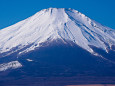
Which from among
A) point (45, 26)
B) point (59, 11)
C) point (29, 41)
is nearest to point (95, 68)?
point (29, 41)

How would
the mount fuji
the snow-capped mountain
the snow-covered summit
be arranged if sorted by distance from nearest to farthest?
1. the mount fuji
2. the snow-capped mountain
3. the snow-covered summit

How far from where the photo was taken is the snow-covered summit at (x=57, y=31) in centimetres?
6706

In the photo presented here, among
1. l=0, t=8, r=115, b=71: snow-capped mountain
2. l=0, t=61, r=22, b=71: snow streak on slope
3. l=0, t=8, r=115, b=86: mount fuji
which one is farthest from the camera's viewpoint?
l=0, t=8, r=115, b=71: snow-capped mountain

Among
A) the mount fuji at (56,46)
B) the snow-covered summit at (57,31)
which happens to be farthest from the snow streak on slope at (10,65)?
the snow-covered summit at (57,31)

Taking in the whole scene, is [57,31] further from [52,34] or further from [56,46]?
[56,46]

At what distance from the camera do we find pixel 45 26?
74.2 meters

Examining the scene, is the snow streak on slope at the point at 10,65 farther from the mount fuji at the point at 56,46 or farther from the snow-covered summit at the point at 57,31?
the snow-covered summit at the point at 57,31

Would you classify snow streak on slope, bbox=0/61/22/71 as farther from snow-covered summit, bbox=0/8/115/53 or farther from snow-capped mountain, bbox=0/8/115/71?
snow-covered summit, bbox=0/8/115/53

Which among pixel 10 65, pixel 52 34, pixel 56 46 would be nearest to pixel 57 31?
pixel 52 34

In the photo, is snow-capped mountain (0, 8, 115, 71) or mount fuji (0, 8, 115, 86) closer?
mount fuji (0, 8, 115, 86)

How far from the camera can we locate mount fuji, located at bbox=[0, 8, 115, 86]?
53938 mm

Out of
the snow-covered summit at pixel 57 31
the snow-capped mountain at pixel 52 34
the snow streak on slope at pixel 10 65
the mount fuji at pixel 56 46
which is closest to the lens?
the mount fuji at pixel 56 46

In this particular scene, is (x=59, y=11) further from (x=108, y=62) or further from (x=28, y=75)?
(x=28, y=75)

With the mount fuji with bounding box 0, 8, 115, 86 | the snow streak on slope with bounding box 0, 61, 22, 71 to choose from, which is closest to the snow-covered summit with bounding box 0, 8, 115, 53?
the mount fuji with bounding box 0, 8, 115, 86
